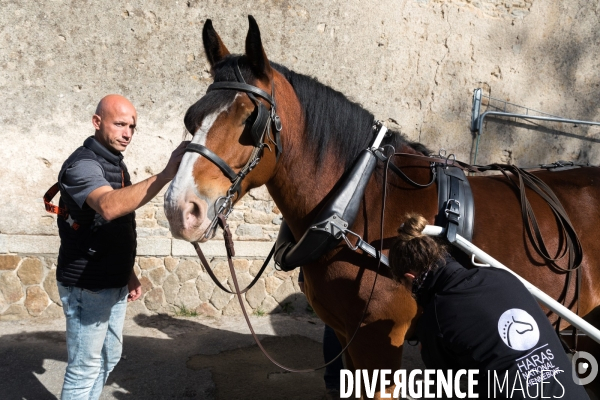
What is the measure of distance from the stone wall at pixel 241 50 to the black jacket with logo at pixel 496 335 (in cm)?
316

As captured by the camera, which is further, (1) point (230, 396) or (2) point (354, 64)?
(2) point (354, 64)

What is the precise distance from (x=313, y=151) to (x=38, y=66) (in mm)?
3378

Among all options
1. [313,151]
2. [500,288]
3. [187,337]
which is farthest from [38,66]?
[500,288]

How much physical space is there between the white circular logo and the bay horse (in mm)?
467

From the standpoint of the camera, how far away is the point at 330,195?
2275 millimetres

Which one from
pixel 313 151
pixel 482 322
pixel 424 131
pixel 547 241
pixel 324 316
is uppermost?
pixel 424 131

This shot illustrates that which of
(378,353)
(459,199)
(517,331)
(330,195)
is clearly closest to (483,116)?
(459,199)

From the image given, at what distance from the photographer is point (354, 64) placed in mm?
4949

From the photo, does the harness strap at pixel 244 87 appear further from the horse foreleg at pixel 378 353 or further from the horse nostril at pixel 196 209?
the horse foreleg at pixel 378 353

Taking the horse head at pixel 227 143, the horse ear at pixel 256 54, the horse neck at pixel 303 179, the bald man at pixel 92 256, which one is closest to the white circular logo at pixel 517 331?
the horse neck at pixel 303 179

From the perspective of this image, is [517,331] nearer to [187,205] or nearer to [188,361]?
[187,205]

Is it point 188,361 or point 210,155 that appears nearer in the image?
point 210,155

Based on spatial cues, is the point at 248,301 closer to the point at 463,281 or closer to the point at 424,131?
the point at 424,131

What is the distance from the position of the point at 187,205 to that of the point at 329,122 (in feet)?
2.59
